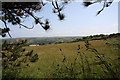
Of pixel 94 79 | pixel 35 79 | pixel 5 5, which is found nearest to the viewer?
pixel 5 5

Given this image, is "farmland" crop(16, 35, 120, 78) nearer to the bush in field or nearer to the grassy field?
the grassy field

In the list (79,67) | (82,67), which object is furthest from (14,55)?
(79,67)

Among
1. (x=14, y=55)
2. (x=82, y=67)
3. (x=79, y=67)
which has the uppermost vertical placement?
(x=14, y=55)

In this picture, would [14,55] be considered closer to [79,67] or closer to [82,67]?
[82,67]

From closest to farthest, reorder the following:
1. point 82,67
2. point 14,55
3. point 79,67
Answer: point 14,55 → point 82,67 → point 79,67

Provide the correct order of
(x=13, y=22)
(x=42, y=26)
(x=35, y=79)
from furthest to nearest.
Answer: (x=13, y=22) < (x=42, y=26) < (x=35, y=79)

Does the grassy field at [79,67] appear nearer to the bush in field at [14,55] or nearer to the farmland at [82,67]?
the farmland at [82,67]

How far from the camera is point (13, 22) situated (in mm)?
3887

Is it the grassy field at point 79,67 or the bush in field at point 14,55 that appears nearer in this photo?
the bush in field at point 14,55

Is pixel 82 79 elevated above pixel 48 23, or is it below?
below

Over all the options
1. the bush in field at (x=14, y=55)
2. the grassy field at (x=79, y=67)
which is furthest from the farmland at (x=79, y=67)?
the bush in field at (x=14, y=55)

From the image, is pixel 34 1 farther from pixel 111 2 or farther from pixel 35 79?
pixel 111 2

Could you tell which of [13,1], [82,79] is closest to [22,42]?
[13,1]

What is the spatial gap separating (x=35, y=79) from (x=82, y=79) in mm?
1448
